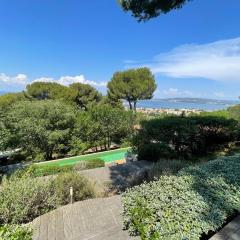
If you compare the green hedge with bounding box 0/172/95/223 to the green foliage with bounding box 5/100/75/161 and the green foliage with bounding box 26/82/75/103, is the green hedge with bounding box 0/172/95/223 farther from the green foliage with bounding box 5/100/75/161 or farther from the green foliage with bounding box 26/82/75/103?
the green foliage with bounding box 26/82/75/103

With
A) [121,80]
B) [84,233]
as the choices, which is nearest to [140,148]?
[84,233]

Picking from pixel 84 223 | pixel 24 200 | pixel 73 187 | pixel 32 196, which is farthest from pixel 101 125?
pixel 84 223

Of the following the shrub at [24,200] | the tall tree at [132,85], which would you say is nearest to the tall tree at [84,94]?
the tall tree at [132,85]

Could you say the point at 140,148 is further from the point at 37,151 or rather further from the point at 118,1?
the point at 37,151

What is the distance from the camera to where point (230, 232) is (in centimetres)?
395

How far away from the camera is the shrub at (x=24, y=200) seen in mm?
5566

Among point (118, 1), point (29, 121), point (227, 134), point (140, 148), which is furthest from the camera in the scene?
point (29, 121)

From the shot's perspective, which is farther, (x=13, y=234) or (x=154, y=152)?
(x=154, y=152)

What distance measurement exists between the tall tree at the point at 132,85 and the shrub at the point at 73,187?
31954 mm

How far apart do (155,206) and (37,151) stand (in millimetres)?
18584

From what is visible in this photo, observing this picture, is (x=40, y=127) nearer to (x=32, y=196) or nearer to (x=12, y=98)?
(x=32, y=196)

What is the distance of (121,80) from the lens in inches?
1547

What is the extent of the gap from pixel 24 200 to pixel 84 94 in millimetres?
34873

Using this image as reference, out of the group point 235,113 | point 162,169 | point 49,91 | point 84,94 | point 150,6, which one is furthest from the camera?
point 84,94
